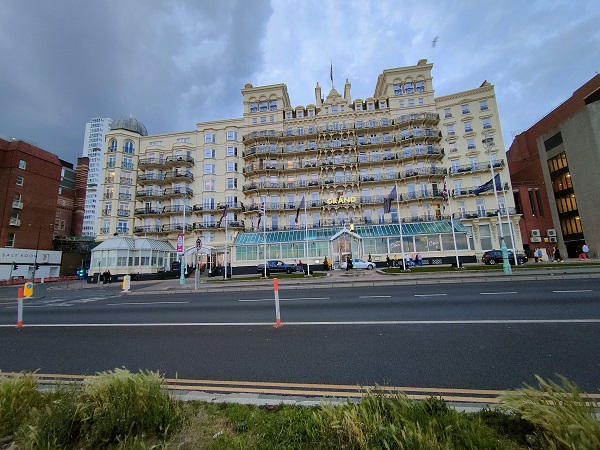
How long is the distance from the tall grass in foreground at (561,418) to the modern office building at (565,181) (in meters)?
46.6

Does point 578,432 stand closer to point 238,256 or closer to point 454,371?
point 454,371

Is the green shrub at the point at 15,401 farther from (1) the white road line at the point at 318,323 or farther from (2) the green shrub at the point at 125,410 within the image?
(1) the white road line at the point at 318,323

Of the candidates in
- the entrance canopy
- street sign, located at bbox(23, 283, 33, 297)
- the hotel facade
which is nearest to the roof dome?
the hotel facade

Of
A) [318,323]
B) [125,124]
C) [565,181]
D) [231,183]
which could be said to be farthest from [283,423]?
[125,124]

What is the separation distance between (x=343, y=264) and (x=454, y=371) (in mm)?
30378

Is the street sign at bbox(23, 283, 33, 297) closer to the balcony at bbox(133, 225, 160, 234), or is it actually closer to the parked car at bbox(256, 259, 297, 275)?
the parked car at bbox(256, 259, 297, 275)

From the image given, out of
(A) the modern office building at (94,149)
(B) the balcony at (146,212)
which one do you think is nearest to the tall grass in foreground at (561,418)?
(B) the balcony at (146,212)

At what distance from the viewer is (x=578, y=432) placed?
73.7 inches

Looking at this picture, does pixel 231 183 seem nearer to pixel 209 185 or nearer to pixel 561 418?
pixel 209 185

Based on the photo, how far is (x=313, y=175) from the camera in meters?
44.9

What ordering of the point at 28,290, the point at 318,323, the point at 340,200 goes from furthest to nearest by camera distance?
the point at 340,200 < the point at 28,290 < the point at 318,323

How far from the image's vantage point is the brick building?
1640 inches

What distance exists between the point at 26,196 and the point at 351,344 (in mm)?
60826

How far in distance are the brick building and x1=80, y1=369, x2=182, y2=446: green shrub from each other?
5590 cm
